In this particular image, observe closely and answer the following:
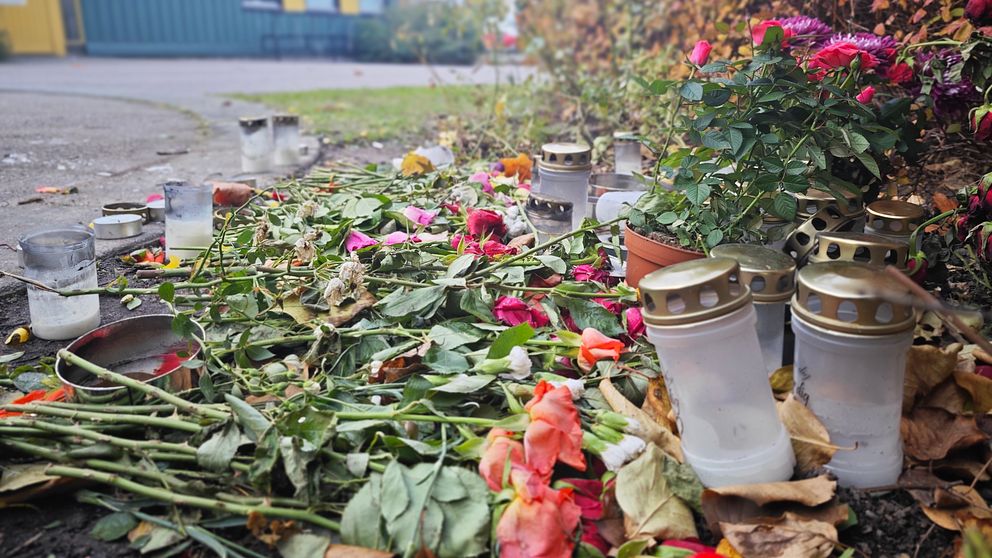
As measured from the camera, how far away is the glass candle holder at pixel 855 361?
1.16 m

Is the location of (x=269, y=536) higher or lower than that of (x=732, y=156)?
lower

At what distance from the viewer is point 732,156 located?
168cm

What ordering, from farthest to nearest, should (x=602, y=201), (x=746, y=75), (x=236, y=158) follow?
(x=236, y=158) < (x=602, y=201) < (x=746, y=75)

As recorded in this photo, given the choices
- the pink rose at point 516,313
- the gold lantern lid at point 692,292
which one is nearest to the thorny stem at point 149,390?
the pink rose at point 516,313

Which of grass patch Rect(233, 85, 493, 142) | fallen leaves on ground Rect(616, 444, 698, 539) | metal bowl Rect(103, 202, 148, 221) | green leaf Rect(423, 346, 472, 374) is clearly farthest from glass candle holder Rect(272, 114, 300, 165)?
fallen leaves on ground Rect(616, 444, 698, 539)

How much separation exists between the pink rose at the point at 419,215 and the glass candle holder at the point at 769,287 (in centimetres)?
110

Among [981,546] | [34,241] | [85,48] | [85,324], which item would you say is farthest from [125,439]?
[85,48]

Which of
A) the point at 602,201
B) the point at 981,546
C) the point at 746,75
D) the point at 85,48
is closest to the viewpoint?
the point at 981,546

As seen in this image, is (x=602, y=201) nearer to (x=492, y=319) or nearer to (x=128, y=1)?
(x=492, y=319)

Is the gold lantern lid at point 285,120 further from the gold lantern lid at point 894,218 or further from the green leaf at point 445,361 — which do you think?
the gold lantern lid at point 894,218

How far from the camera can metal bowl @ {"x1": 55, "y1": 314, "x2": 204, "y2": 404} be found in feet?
4.66

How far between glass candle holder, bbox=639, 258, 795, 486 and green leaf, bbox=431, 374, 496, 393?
355mm

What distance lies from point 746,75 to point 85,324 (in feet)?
5.67

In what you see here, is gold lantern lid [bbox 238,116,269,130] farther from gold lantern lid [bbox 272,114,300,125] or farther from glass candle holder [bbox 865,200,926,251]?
glass candle holder [bbox 865,200,926,251]
